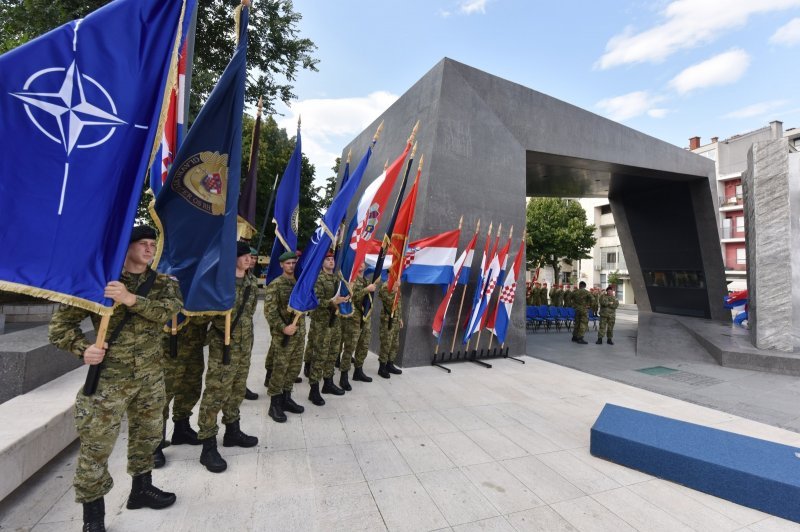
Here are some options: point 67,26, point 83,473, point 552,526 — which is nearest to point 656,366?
point 552,526

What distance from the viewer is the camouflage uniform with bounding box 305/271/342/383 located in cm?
493

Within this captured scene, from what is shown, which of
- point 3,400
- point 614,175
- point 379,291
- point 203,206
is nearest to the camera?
point 203,206

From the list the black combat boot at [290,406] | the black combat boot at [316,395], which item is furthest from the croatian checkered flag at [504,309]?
the black combat boot at [290,406]

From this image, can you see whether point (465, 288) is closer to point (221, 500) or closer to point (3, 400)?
point (221, 500)

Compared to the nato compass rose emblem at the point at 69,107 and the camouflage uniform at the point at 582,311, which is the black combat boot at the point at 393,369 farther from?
the camouflage uniform at the point at 582,311

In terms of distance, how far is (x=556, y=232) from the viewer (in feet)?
87.7

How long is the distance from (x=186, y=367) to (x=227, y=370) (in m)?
0.52

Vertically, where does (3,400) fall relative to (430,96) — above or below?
below

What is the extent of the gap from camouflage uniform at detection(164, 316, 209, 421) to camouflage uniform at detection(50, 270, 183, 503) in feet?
2.76

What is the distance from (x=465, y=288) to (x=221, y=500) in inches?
241

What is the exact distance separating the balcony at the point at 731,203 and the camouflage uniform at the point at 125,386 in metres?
41.5

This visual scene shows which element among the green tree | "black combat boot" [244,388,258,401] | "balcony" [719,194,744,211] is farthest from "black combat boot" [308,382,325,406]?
"balcony" [719,194,744,211]

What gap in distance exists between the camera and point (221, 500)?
270 cm

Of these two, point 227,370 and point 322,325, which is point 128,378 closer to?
point 227,370
